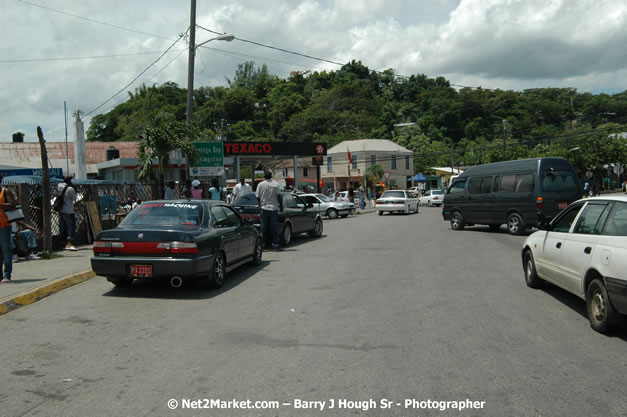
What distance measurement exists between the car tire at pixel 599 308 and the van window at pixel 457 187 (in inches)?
527

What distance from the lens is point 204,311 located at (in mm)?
7027

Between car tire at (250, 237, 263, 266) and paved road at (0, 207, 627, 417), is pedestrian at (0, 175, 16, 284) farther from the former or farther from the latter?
car tire at (250, 237, 263, 266)

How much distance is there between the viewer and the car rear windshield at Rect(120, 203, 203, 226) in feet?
27.3

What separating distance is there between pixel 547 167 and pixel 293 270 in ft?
31.3

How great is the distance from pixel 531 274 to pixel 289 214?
25.9ft

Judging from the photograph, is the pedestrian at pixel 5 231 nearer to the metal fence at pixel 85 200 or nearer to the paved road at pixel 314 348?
the paved road at pixel 314 348

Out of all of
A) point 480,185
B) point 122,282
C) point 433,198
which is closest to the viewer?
point 122,282

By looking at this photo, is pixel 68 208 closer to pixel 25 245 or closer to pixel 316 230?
pixel 25 245

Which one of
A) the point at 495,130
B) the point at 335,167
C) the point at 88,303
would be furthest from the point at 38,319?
the point at 495,130

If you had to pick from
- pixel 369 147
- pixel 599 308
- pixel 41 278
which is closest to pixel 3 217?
pixel 41 278

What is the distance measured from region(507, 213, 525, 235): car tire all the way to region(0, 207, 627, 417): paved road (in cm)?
792

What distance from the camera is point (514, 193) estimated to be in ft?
54.4

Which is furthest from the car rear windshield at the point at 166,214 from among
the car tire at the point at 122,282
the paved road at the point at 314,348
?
the paved road at the point at 314,348

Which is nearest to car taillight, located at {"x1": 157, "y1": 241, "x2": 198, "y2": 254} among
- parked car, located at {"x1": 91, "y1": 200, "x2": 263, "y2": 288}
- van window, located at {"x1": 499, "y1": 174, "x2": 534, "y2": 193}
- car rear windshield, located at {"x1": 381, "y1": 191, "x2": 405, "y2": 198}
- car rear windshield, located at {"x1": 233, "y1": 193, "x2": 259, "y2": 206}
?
parked car, located at {"x1": 91, "y1": 200, "x2": 263, "y2": 288}
